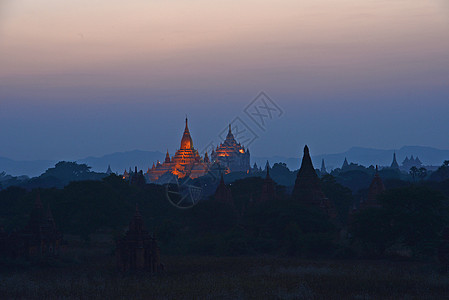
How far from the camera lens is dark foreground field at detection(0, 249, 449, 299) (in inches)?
1052

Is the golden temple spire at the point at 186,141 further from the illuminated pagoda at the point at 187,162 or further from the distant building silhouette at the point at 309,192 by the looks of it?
the distant building silhouette at the point at 309,192

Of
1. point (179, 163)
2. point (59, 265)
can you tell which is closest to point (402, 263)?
point (59, 265)

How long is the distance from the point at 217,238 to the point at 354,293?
61.8 ft

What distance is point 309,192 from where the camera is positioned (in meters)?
53.9

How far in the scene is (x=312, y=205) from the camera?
52875 mm

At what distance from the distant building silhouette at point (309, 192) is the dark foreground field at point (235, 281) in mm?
15696

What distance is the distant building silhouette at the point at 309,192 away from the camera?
2096 inches

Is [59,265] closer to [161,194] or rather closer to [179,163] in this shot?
[161,194]

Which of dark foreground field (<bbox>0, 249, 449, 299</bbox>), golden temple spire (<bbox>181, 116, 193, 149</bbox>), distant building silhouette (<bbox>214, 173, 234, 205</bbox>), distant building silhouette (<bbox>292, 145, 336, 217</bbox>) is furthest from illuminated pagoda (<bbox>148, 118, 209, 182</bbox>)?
dark foreground field (<bbox>0, 249, 449, 299</bbox>)

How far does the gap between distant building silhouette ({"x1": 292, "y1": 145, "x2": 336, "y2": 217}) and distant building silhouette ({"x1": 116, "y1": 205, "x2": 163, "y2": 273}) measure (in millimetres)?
20822

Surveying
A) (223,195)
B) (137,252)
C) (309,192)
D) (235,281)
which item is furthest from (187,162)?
(235,281)

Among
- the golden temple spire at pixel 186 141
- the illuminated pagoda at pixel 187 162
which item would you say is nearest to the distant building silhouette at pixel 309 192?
Answer: the illuminated pagoda at pixel 187 162

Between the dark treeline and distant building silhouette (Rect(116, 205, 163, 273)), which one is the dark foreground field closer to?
distant building silhouette (Rect(116, 205, 163, 273))

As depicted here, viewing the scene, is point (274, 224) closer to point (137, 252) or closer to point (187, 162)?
point (137, 252)
